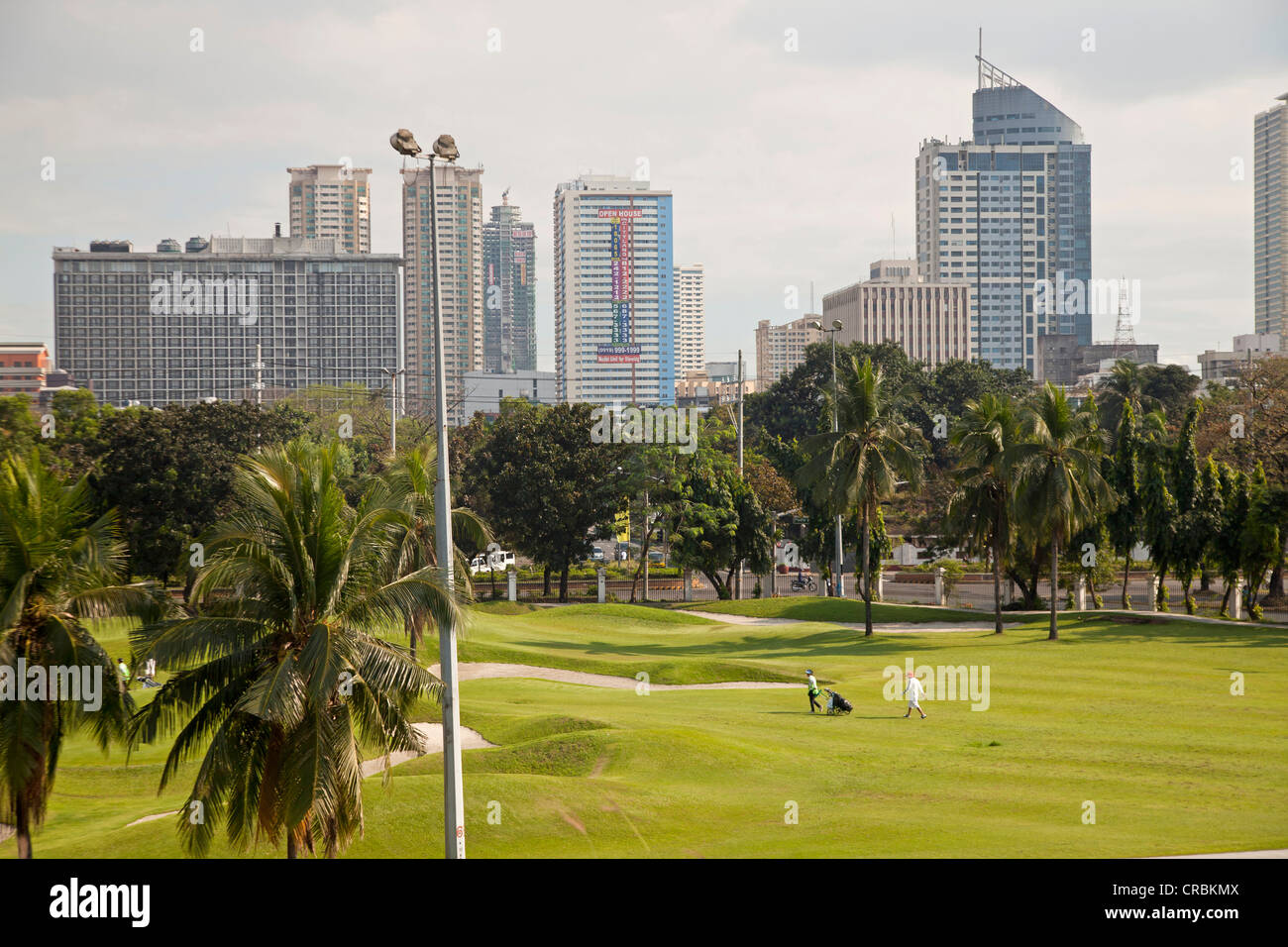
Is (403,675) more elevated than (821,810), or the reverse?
(403,675)

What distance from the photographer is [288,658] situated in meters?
15.9

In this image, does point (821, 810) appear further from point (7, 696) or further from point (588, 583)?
point (588, 583)

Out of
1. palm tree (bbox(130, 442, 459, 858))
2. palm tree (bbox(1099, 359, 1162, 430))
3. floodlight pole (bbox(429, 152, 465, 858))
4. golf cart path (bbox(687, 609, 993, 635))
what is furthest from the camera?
palm tree (bbox(1099, 359, 1162, 430))

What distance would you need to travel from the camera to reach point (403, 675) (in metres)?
16.6

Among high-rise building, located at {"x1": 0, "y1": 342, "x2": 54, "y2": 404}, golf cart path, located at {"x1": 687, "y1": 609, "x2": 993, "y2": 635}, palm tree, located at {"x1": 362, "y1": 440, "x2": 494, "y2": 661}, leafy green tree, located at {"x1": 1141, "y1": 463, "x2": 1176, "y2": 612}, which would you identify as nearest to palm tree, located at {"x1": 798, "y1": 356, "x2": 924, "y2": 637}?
golf cart path, located at {"x1": 687, "y1": 609, "x2": 993, "y2": 635}

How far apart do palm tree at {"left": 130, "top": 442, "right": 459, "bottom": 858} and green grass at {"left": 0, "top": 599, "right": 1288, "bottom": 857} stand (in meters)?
1.81

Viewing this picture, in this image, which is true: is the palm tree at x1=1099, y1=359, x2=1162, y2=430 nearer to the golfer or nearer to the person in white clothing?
the person in white clothing

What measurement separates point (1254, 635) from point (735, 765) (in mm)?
28914

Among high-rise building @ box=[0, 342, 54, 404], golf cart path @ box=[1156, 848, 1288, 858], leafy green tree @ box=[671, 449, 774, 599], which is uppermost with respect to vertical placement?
high-rise building @ box=[0, 342, 54, 404]

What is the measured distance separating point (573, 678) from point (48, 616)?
2555 cm

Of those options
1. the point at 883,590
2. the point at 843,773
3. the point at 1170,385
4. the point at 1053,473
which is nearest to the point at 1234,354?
the point at 1170,385

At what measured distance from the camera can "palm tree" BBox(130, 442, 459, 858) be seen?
16234 millimetres

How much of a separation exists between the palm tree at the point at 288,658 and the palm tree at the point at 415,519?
2.65 feet
